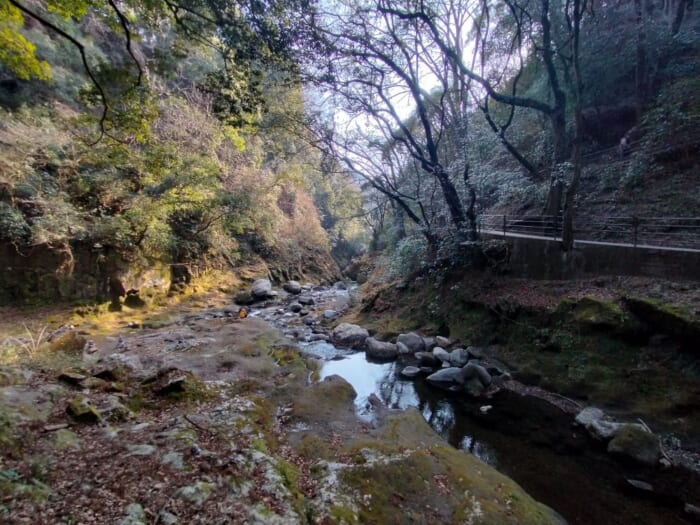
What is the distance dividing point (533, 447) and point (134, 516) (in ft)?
16.9

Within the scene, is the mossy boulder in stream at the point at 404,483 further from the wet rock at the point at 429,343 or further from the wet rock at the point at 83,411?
the wet rock at the point at 429,343

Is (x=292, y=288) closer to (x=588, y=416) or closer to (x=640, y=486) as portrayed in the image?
(x=588, y=416)

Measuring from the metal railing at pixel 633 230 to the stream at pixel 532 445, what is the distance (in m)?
4.36

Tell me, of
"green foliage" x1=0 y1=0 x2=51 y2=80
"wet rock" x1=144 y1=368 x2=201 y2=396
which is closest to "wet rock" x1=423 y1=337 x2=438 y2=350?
"wet rock" x1=144 y1=368 x2=201 y2=396

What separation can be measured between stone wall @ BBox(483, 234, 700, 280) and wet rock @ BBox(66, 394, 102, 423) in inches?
364

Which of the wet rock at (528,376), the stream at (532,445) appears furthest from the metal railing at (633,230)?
the stream at (532,445)

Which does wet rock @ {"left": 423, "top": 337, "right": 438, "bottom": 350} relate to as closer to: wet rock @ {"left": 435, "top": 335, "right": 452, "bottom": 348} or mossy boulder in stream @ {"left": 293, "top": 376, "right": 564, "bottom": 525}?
wet rock @ {"left": 435, "top": 335, "right": 452, "bottom": 348}

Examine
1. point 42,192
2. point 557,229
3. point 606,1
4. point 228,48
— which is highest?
point 606,1

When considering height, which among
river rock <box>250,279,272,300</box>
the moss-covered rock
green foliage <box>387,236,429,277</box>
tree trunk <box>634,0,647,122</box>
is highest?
tree trunk <box>634,0,647,122</box>

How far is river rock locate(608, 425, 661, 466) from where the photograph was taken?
444cm

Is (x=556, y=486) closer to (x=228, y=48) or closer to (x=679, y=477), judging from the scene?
(x=679, y=477)

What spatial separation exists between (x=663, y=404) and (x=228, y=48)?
9454 millimetres

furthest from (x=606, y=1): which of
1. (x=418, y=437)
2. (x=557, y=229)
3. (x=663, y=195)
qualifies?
(x=418, y=437)

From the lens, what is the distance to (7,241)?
8445 millimetres
